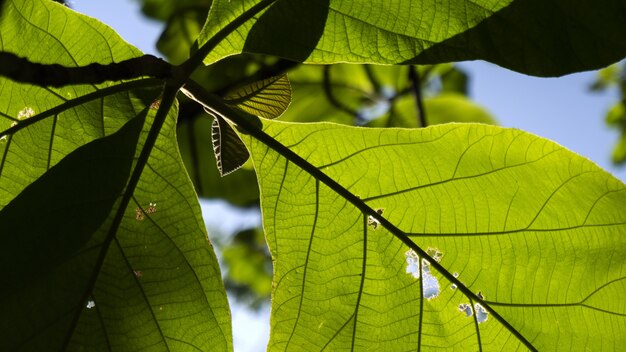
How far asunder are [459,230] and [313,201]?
200 millimetres

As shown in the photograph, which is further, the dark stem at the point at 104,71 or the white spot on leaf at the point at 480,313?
the white spot on leaf at the point at 480,313

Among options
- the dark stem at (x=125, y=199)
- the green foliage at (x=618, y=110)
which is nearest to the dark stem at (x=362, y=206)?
the dark stem at (x=125, y=199)

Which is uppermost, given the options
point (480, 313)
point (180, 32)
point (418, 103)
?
point (180, 32)

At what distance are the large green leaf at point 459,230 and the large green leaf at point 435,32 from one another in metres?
0.12

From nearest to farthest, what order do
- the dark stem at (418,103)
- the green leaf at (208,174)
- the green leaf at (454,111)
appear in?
1. the dark stem at (418,103)
2. the green leaf at (208,174)
3. the green leaf at (454,111)

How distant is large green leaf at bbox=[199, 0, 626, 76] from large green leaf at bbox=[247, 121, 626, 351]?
12 cm

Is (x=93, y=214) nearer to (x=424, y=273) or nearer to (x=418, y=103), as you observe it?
(x=424, y=273)

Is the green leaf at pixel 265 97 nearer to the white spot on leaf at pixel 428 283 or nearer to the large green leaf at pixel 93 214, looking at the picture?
the large green leaf at pixel 93 214

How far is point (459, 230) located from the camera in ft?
3.14

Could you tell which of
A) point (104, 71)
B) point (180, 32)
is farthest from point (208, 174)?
point (104, 71)

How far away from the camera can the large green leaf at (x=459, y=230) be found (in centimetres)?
94

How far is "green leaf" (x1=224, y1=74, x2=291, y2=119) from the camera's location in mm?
911

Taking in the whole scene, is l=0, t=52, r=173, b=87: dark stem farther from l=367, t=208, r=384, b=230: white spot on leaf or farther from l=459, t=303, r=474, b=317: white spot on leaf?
l=459, t=303, r=474, b=317: white spot on leaf

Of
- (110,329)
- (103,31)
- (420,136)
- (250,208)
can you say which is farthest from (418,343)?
(250,208)
